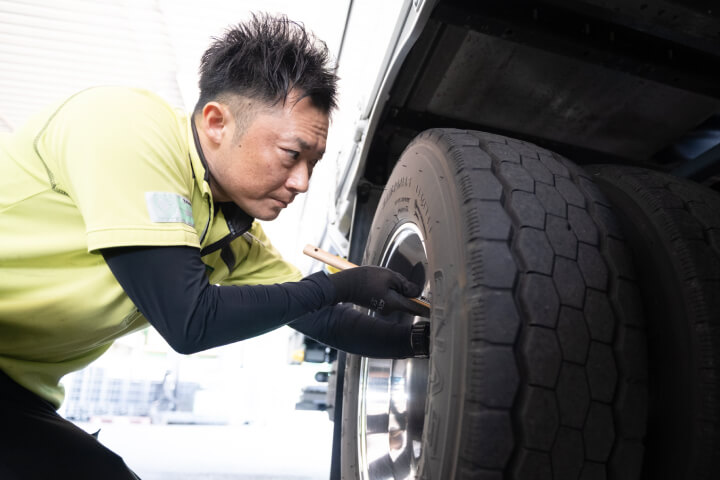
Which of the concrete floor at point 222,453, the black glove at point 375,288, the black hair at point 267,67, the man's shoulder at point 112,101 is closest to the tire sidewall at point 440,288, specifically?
the black glove at point 375,288

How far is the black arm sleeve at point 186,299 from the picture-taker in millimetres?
931

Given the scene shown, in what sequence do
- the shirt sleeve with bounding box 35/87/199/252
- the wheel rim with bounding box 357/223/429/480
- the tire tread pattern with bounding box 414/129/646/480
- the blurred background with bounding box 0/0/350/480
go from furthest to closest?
the blurred background with bounding box 0/0/350/480
the wheel rim with bounding box 357/223/429/480
the shirt sleeve with bounding box 35/87/199/252
the tire tread pattern with bounding box 414/129/646/480

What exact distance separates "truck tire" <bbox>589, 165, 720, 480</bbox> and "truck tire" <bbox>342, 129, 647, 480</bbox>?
74 mm

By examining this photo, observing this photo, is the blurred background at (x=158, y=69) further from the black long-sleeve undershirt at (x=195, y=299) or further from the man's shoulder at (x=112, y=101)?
the black long-sleeve undershirt at (x=195, y=299)

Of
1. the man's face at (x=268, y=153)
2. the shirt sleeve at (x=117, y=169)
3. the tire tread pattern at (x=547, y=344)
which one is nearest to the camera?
the tire tread pattern at (x=547, y=344)

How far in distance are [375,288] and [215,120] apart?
1.72 ft

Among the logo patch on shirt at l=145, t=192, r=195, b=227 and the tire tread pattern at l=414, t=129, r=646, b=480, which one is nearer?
the tire tread pattern at l=414, t=129, r=646, b=480

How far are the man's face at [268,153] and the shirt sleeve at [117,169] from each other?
13cm

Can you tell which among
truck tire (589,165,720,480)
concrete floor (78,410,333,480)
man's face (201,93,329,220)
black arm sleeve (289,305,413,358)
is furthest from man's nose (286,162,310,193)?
concrete floor (78,410,333,480)

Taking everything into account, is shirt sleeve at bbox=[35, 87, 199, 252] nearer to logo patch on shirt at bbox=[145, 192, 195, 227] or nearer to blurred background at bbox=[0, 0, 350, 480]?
logo patch on shirt at bbox=[145, 192, 195, 227]

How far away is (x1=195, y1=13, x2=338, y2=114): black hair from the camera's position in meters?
1.14

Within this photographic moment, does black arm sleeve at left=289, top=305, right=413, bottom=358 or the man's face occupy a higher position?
the man's face

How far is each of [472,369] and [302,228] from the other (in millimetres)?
3574

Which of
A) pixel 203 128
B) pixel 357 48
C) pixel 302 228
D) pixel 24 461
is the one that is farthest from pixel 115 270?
pixel 302 228
